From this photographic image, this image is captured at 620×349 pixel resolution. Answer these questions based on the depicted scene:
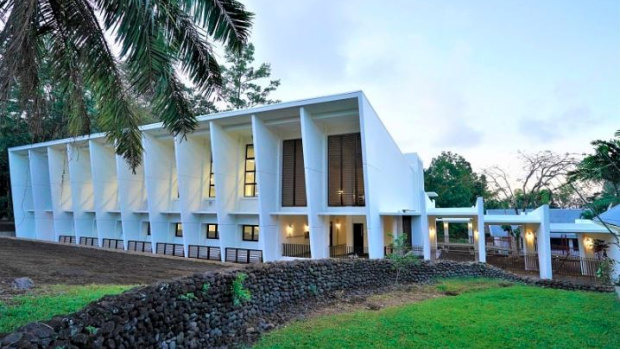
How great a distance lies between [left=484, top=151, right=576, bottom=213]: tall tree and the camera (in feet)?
78.0

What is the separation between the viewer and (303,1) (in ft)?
33.6

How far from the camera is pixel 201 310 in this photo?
5305mm

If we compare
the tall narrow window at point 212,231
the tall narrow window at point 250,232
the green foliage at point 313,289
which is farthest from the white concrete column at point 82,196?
the green foliage at point 313,289

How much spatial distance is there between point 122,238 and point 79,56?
19.7 metres

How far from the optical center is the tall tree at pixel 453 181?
3684cm

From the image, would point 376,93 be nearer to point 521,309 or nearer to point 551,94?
point 551,94

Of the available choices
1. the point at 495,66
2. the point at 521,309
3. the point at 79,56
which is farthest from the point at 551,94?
the point at 79,56

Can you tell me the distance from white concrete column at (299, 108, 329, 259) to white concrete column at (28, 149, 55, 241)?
2355cm

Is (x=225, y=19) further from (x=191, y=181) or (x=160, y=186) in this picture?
(x=160, y=186)

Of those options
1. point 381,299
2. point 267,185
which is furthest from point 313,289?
point 267,185

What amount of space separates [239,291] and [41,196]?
28.7 metres

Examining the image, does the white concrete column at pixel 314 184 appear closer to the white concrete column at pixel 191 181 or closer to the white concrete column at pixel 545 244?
the white concrete column at pixel 191 181

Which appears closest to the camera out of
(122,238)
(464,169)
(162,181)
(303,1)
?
(303,1)

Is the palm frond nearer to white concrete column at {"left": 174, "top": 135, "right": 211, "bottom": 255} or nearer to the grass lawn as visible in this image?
the grass lawn
